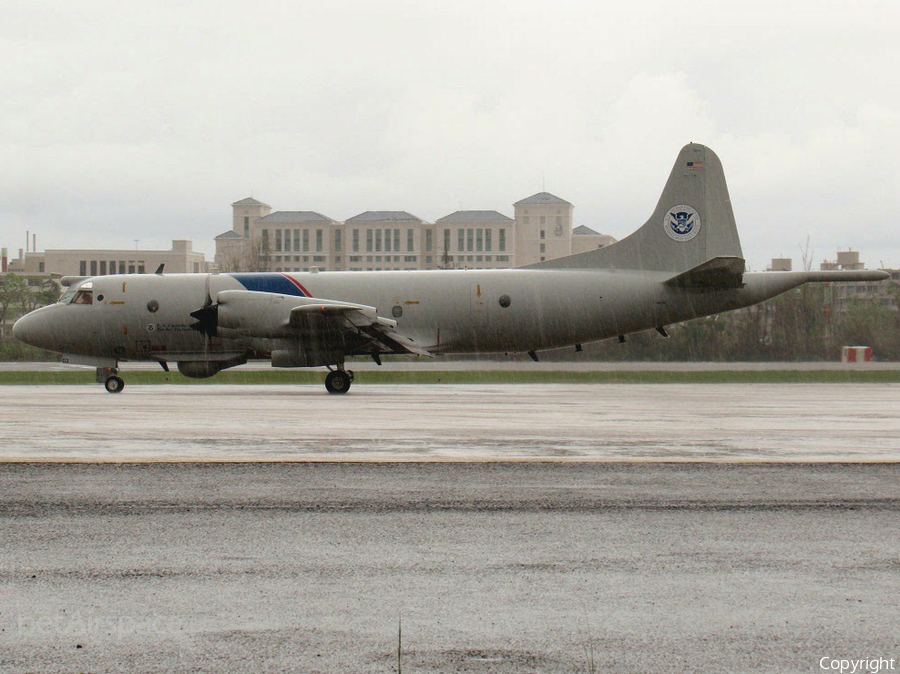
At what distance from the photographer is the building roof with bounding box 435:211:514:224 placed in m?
182

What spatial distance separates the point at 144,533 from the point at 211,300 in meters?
23.5

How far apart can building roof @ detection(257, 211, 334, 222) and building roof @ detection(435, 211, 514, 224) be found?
2341 centimetres

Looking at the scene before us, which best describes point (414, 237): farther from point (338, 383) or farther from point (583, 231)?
point (338, 383)

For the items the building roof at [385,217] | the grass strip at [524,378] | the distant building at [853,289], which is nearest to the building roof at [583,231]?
the building roof at [385,217]

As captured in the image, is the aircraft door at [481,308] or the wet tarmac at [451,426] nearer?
the wet tarmac at [451,426]

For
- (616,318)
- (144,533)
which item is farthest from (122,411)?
(616,318)

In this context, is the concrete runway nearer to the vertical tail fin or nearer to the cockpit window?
the cockpit window

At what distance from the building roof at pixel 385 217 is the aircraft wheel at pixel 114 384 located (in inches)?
5804

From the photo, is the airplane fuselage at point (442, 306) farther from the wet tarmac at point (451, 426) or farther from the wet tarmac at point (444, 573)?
the wet tarmac at point (444, 573)

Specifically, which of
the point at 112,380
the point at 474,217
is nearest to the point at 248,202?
the point at 474,217

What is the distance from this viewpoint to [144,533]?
7.64m

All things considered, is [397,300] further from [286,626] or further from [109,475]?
[286,626]

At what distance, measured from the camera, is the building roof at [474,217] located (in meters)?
182

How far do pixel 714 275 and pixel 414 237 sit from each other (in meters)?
151
